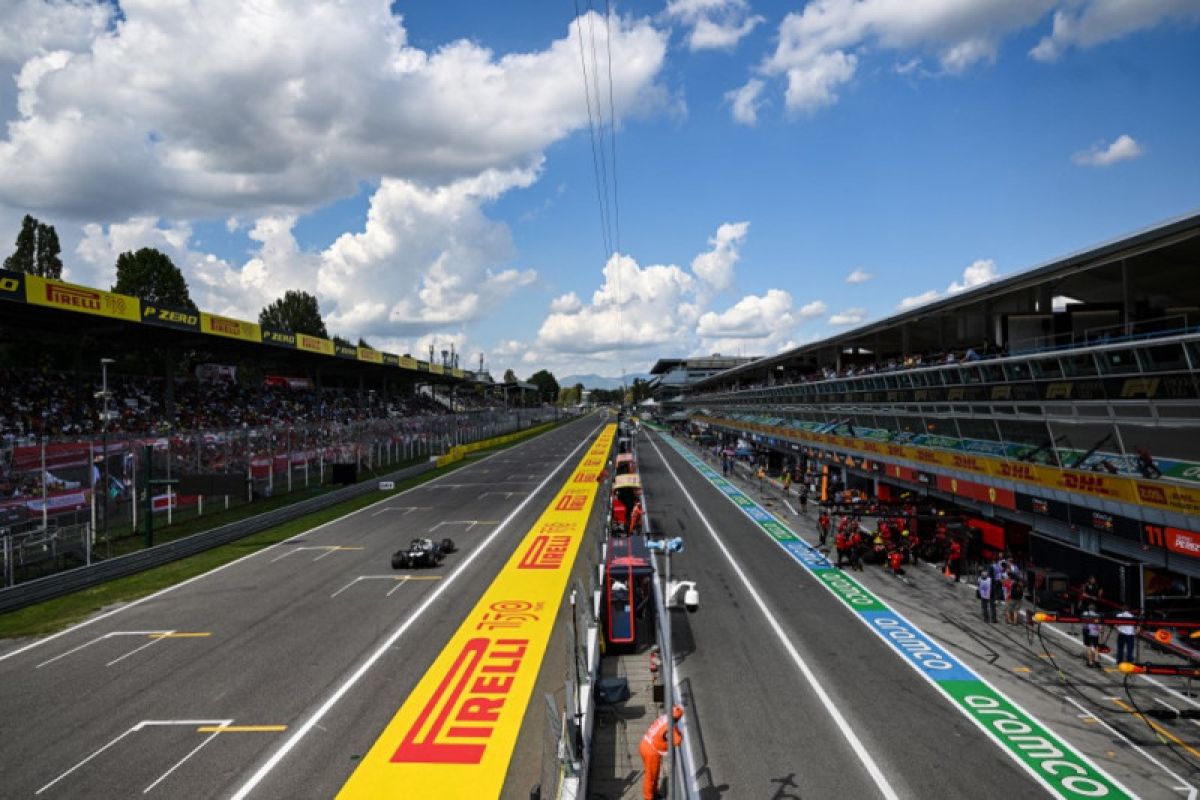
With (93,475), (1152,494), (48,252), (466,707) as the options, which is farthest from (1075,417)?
(48,252)

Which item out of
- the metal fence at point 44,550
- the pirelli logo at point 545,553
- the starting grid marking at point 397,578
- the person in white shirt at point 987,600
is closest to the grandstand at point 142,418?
the metal fence at point 44,550

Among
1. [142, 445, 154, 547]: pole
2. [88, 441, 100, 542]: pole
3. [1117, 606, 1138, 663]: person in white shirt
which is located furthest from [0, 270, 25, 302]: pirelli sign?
[1117, 606, 1138, 663]: person in white shirt

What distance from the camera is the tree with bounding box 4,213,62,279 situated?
210ft

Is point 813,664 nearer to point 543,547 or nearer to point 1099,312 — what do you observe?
point 543,547

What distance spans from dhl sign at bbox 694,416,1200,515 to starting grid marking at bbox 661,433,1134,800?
5.37m

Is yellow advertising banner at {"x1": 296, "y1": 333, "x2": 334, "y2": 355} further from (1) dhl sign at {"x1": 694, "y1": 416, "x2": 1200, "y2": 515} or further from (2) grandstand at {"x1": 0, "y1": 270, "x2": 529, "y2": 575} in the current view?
(1) dhl sign at {"x1": 694, "y1": 416, "x2": 1200, "y2": 515}

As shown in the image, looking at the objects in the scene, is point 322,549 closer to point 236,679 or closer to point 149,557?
point 149,557

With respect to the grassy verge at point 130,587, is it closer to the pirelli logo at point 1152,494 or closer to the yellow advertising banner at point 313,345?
the yellow advertising banner at point 313,345

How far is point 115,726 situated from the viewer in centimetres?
1243

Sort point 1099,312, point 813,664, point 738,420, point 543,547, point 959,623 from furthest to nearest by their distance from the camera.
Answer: point 738,420
point 543,547
point 1099,312
point 959,623
point 813,664

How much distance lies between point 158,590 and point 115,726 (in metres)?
11.0

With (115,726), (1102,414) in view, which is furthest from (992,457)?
(115,726)

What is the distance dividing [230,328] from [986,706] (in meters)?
47.1

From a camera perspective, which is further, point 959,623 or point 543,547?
point 543,547
